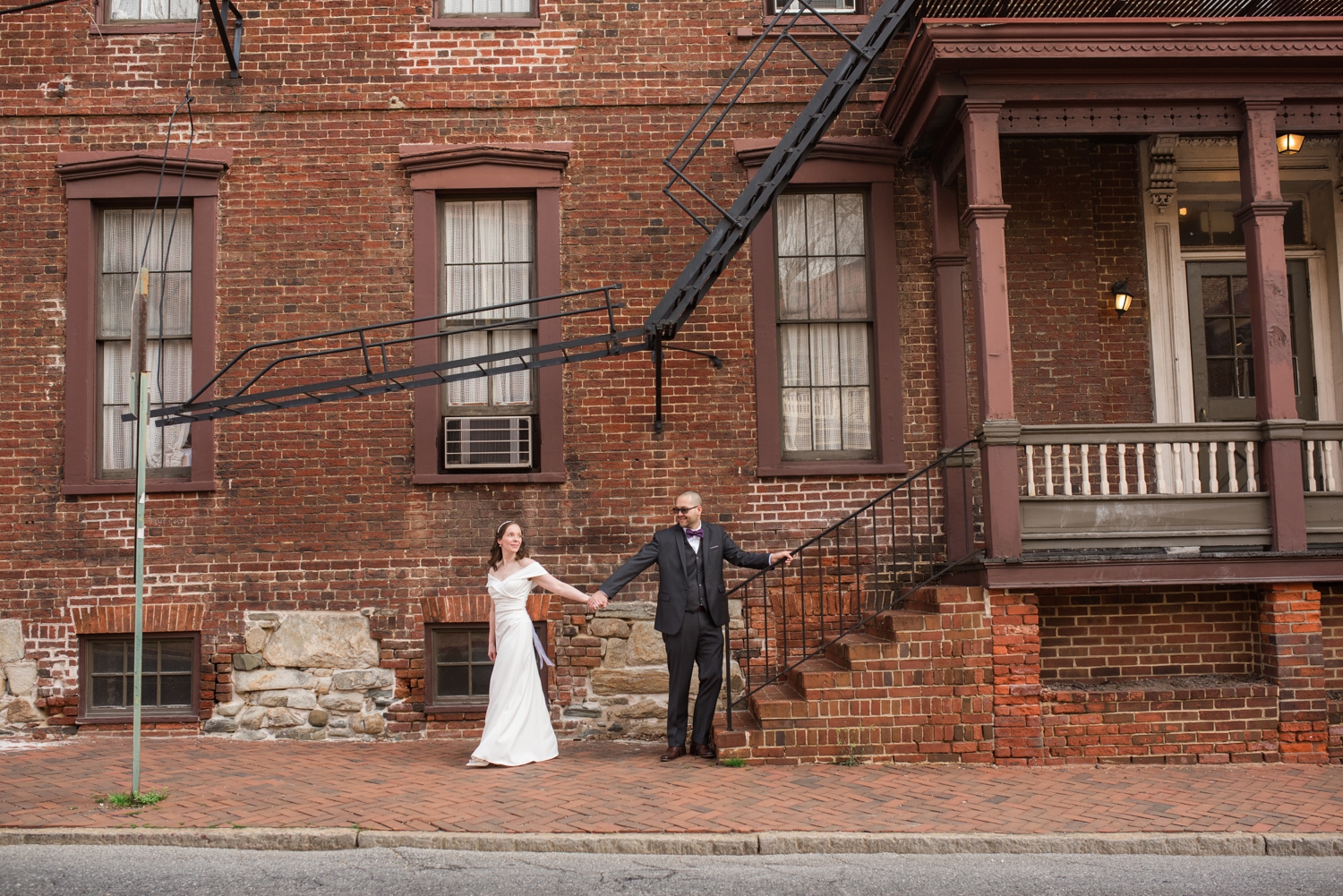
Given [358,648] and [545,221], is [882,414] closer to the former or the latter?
[545,221]

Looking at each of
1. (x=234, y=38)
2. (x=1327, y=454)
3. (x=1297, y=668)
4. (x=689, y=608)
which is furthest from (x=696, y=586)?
(x=234, y=38)

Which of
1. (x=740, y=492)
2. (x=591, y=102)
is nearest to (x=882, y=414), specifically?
(x=740, y=492)

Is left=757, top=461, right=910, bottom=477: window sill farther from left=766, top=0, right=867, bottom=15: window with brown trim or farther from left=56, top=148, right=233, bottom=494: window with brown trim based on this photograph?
left=56, top=148, right=233, bottom=494: window with brown trim

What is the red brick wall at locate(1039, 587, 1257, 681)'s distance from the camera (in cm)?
880

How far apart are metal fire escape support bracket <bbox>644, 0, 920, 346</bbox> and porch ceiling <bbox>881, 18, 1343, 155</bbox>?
0.37 meters

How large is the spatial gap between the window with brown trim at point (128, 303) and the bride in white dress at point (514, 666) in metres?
2.99

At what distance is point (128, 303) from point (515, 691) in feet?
16.3

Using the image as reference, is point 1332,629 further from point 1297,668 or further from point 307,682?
point 307,682

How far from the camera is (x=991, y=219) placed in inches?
332

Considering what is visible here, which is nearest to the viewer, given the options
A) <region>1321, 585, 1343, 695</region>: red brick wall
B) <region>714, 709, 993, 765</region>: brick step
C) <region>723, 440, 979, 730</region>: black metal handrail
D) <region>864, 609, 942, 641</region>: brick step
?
<region>714, 709, 993, 765</region>: brick step

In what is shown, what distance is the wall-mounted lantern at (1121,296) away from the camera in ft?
32.1

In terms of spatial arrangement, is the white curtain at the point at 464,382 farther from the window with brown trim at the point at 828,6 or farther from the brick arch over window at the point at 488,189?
the window with brown trim at the point at 828,6

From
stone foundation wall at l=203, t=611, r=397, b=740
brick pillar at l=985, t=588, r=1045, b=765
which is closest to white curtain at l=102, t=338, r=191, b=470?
stone foundation wall at l=203, t=611, r=397, b=740

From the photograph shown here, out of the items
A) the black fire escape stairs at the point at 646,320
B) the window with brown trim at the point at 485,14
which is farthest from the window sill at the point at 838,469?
the window with brown trim at the point at 485,14
